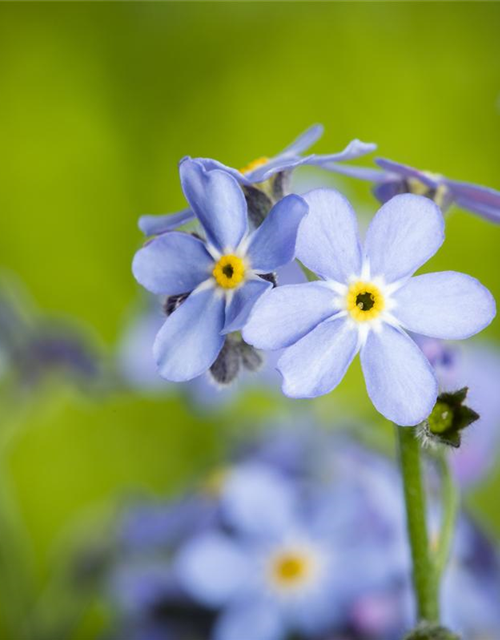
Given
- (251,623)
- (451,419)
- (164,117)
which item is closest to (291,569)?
(251,623)

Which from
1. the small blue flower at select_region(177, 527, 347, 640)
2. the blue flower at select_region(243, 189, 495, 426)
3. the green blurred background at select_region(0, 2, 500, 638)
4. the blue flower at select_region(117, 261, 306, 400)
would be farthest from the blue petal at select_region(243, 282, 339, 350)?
the green blurred background at select_region(0, 2, 500, 638)

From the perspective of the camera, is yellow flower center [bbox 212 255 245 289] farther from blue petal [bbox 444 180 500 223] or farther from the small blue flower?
the small blue flower

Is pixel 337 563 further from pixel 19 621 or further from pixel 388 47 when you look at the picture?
pixel 388 47

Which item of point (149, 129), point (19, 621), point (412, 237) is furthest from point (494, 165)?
point (412, 237)

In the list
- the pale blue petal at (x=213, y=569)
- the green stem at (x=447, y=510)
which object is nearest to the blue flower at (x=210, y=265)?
the green stem at (x=447, y=510)

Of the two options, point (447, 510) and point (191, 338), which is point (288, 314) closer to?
point (191, 338)
